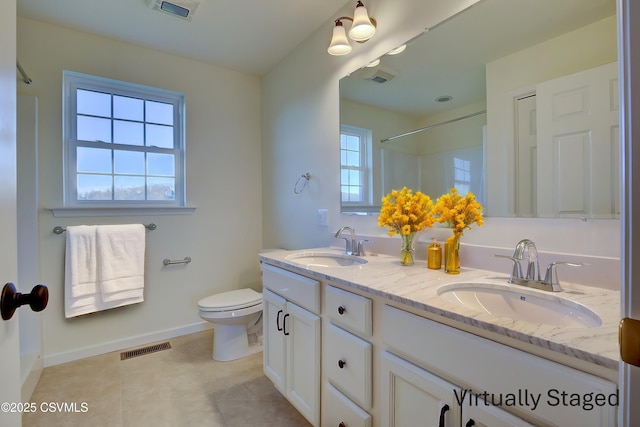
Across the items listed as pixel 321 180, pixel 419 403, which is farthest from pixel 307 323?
pixel 321 180

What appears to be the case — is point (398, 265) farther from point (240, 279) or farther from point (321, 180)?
point (240, 279)

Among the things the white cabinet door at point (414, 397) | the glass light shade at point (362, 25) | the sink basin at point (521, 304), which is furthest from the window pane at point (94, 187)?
the sink basin at point (521, 304)

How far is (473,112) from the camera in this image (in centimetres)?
135

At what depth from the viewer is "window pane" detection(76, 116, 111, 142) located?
2.27 m

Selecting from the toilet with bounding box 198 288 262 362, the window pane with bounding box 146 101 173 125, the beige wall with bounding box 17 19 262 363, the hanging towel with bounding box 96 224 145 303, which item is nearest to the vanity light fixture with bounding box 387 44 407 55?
the beige wall with bounding box 17 19 262 363

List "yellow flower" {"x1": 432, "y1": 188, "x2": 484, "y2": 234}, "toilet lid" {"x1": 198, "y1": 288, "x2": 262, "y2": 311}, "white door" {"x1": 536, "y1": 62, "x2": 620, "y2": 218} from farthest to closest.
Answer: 1. "toilet lid" {"x1": 198, "y1": 288, "x2": 262, "y2": 311}
2. "yellow flower" {"x1": 432, "y1": 188, "x2": 484, "y2": 234}
3. "white door" {"x1": 536, "y1": 62, "x2": 620, "y2": 218}

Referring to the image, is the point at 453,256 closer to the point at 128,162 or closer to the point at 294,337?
the point at 294,337

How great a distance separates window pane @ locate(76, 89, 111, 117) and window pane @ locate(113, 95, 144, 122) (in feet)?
0.15

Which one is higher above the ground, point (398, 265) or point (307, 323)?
point (398, 265)

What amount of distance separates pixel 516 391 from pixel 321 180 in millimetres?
1721

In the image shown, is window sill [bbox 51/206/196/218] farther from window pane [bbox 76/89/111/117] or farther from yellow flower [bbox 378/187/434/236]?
yellow flower [bbox 378/187/434/236]

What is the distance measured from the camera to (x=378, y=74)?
1.77 m

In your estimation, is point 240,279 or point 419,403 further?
point 240,279

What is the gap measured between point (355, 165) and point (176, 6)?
1.52 m
